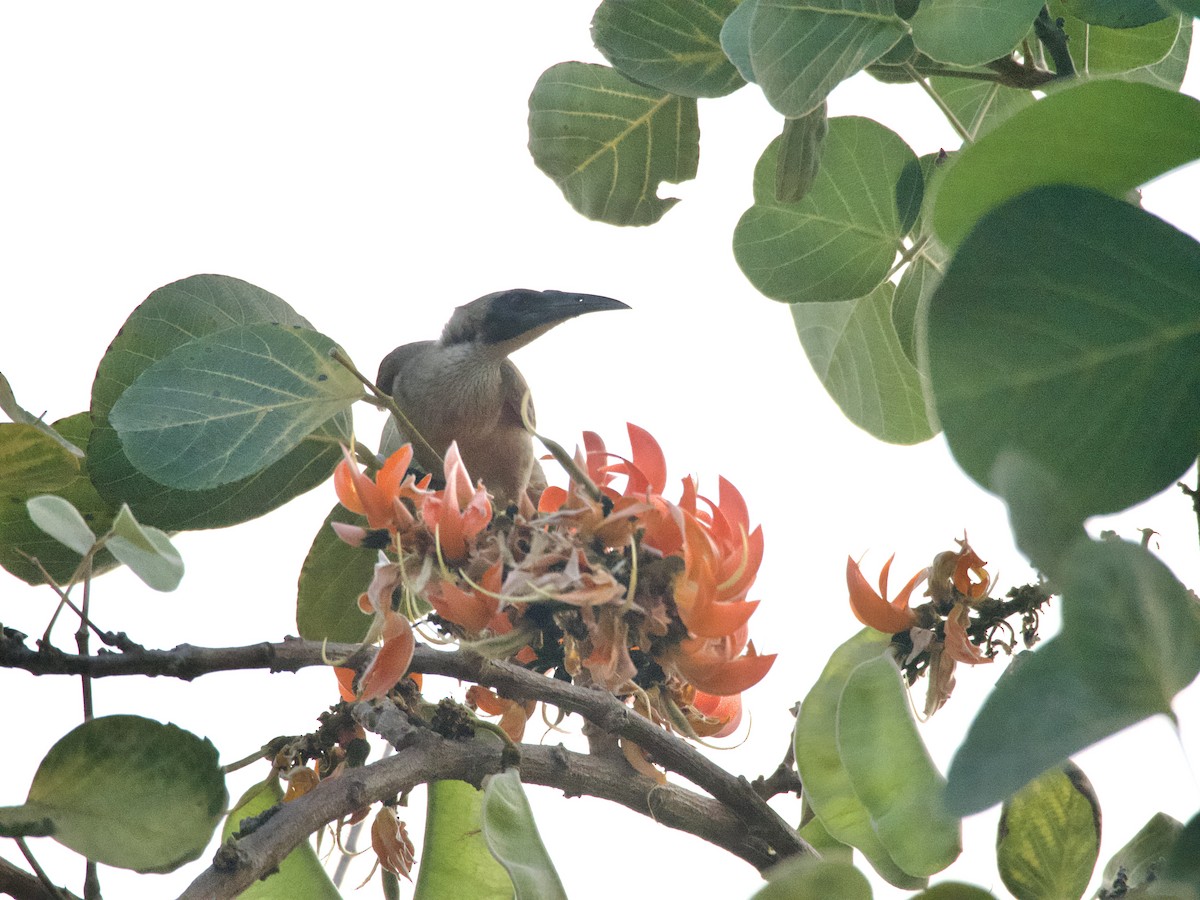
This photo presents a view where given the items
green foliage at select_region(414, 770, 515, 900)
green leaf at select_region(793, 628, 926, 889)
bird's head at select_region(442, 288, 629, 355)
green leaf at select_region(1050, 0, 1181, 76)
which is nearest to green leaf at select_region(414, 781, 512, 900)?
green foliage at select_region(414, 770, 515, 900)

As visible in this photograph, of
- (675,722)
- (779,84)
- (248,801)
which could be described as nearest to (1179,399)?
(779,84)

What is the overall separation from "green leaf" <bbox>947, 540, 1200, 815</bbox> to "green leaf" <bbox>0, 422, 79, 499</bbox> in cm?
70

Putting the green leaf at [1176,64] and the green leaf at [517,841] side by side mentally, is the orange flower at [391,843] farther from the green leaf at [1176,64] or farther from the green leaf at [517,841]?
the green leaf at [1176,64]

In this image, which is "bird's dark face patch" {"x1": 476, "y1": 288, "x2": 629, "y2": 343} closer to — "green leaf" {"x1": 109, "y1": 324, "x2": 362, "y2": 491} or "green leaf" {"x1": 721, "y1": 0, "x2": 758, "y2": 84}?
"green leaf" {"x1": 109, "y1": 324, "x2": 362, "y2": 491}

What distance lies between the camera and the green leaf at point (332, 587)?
111 cm

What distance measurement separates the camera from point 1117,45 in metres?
1.07

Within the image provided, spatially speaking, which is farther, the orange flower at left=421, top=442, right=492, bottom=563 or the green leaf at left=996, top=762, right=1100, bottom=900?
the orange flower at left=421, top=442, right=492, bottom=563

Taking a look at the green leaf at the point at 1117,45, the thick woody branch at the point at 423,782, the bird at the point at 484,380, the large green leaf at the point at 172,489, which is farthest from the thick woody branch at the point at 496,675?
the bird at the point at 484,380

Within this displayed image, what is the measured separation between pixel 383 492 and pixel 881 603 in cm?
41

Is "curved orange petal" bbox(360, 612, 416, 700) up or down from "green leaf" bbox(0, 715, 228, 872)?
up

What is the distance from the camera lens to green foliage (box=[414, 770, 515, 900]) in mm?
949

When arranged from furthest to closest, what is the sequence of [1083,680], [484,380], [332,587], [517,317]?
[517,317]
[484,380]
[332,587]
[1083,680]

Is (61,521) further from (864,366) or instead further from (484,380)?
(484,380)

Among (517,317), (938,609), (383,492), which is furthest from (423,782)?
(517,317)
